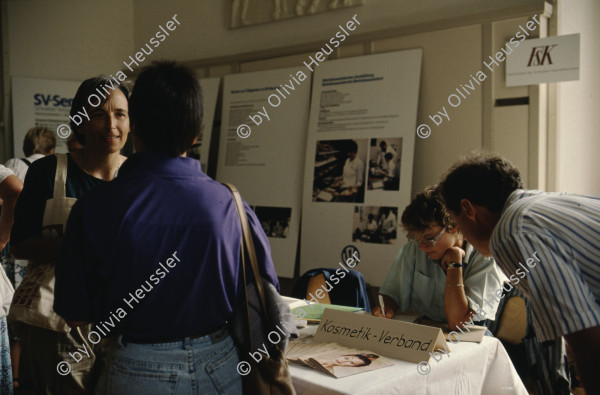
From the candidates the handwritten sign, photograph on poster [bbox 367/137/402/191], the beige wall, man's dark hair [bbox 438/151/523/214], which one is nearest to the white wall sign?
photograph on poster [bbox 367/137/402/191]

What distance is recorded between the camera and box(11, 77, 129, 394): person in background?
1.73 metres

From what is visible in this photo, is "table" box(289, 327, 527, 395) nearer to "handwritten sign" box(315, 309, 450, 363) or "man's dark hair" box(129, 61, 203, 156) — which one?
"handwritten sign" box(315, 309, 450, 363)

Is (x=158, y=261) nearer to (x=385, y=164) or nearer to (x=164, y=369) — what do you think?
(x=164, y=369)

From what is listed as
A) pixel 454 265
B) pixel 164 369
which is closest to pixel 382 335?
pixel 454 265

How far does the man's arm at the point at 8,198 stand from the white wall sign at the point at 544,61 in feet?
10.1

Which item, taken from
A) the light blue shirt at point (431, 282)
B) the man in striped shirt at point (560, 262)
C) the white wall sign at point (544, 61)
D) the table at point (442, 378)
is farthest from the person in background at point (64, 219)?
the white wall sign at point (544, 61)

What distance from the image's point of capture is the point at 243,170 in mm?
5332

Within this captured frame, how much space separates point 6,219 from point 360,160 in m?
2.76

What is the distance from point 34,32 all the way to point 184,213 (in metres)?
6.06

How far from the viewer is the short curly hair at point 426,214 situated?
252 centimetres

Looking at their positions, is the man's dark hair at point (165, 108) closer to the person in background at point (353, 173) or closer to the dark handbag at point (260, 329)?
the dark handbag at point (260, 329)

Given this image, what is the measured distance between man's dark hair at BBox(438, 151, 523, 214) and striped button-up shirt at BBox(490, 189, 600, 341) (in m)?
0.22

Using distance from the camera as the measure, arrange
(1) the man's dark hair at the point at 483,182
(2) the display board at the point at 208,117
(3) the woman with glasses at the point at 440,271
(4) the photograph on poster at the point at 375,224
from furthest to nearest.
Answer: (2) the display board at the point at 208,117
(4) the photograph on poster at the point at 375,224
(3) the woman with glasses at the point at 440,271
(1) the man's dark hair at the point at 483,182

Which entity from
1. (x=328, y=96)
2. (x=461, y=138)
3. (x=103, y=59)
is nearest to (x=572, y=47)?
(x=461, y=138)
